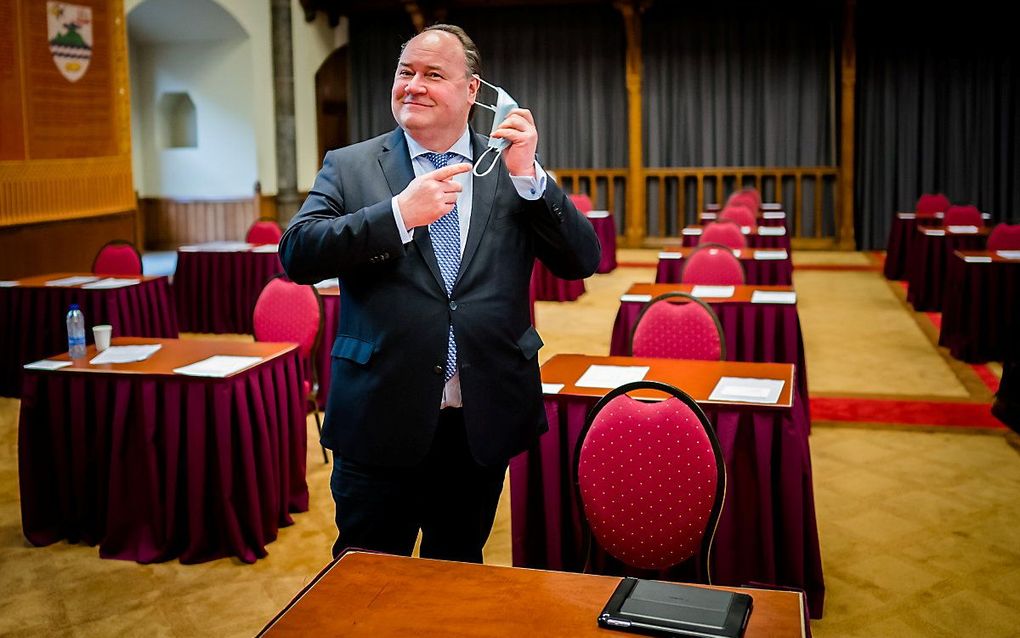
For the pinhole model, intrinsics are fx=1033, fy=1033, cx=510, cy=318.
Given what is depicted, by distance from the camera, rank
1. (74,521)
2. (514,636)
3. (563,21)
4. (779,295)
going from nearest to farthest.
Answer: (514,636)
(74,521)
(779,295)
(563,21)

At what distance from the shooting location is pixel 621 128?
46.8 ft

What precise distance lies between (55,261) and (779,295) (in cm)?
647

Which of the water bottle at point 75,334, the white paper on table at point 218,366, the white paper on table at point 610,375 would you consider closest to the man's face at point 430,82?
the white paper on table at point 610,375

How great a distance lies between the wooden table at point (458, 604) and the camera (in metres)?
1.54

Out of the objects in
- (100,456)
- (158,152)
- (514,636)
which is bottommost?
(100,456)

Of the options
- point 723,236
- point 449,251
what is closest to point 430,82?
point 449,251

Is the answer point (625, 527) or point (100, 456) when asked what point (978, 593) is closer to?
point (625, 527)

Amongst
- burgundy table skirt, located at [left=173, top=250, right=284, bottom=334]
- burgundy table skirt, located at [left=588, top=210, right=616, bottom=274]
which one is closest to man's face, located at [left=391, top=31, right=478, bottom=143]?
burgundy table skirt, located at [left=173, top=250, right=284, bottom=334]

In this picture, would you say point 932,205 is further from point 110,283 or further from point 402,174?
point 402,174

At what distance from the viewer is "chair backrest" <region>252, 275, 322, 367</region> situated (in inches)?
191

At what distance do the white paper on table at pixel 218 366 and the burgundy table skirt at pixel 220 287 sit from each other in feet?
13.6

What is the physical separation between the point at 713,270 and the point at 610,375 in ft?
8.37

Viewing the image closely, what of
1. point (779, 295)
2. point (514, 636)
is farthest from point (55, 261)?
point (514, 636)

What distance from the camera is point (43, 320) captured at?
6.45 meters
